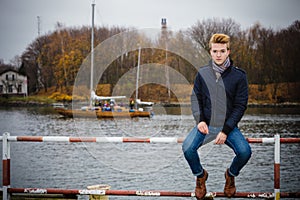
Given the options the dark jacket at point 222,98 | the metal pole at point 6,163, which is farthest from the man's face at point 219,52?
the metal pole at point 6,163

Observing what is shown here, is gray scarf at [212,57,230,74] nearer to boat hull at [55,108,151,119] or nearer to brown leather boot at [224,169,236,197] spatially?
brown leather boot at [224,169,236,197]

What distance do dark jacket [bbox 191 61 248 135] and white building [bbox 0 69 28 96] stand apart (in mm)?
89450

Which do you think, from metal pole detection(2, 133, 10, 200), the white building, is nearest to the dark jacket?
metal pole detection(2, 133, 10, 200)

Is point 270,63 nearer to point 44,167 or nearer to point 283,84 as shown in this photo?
point 283,84

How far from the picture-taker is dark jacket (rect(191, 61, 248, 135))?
4.96 meters

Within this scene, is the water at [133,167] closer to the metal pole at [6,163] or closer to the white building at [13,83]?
the metal pole at [6,163]

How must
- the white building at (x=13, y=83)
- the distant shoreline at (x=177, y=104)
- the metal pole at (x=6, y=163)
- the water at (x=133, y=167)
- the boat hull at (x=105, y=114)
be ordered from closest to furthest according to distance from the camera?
the metal pole at (x=6, y=163)
the water at (x=133, y=167)
the boat hull at (x=105, y=114)
the distant shoreline at (x=177, y=104)
the white building at (x=13, y=83)

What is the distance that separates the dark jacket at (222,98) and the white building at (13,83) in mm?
89450

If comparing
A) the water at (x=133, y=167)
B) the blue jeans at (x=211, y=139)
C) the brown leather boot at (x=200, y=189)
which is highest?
the blue jeans at (x=211, y=139)

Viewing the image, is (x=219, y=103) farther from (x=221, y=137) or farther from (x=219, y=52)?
(x=219, y=52)

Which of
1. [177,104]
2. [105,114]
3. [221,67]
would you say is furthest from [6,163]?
[177,104]

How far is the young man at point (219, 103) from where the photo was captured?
496 cm

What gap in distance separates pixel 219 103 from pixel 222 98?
63 mm

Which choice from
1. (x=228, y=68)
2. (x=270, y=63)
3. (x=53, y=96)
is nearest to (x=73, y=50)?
(x=53, y=96)
